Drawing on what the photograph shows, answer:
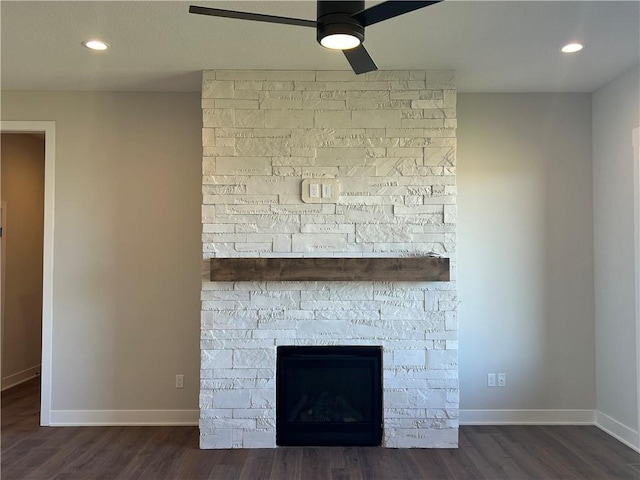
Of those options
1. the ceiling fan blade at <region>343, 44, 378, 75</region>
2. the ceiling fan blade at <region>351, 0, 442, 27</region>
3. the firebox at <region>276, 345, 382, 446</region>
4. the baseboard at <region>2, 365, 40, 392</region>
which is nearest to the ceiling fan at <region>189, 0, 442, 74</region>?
the ceiling fan blade at <region>351, 0, 442, 27</region>

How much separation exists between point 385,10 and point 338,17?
0.18 m

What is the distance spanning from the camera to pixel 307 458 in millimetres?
3188

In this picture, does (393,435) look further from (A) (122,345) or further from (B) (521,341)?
(A) (122,345)

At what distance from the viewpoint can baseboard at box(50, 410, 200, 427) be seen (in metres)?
3.84

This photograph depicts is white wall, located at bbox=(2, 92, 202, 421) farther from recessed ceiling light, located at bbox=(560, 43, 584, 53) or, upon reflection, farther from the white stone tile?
recessed ceiling light, located at bbox=(560, 43, 584, 53)

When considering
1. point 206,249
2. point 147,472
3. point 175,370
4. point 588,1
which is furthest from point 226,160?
→ point 588,1

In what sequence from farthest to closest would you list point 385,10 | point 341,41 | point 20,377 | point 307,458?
point 20,377 → point 307,458 → point 341,41 → point 385,10

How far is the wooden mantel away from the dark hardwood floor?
119cm

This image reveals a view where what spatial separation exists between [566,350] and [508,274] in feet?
2.55

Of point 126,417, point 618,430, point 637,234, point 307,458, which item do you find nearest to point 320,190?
point 307,458

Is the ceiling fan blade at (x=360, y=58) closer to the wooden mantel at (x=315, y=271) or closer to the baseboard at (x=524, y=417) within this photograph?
the wooden mantel at (x=315, y=271)

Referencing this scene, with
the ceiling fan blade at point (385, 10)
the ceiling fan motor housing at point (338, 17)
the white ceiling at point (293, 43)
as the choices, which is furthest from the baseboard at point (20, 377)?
the ceiling fan blade at point (385, 10)

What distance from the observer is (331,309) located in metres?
3.39

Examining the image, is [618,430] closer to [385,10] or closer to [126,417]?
[385,10]
